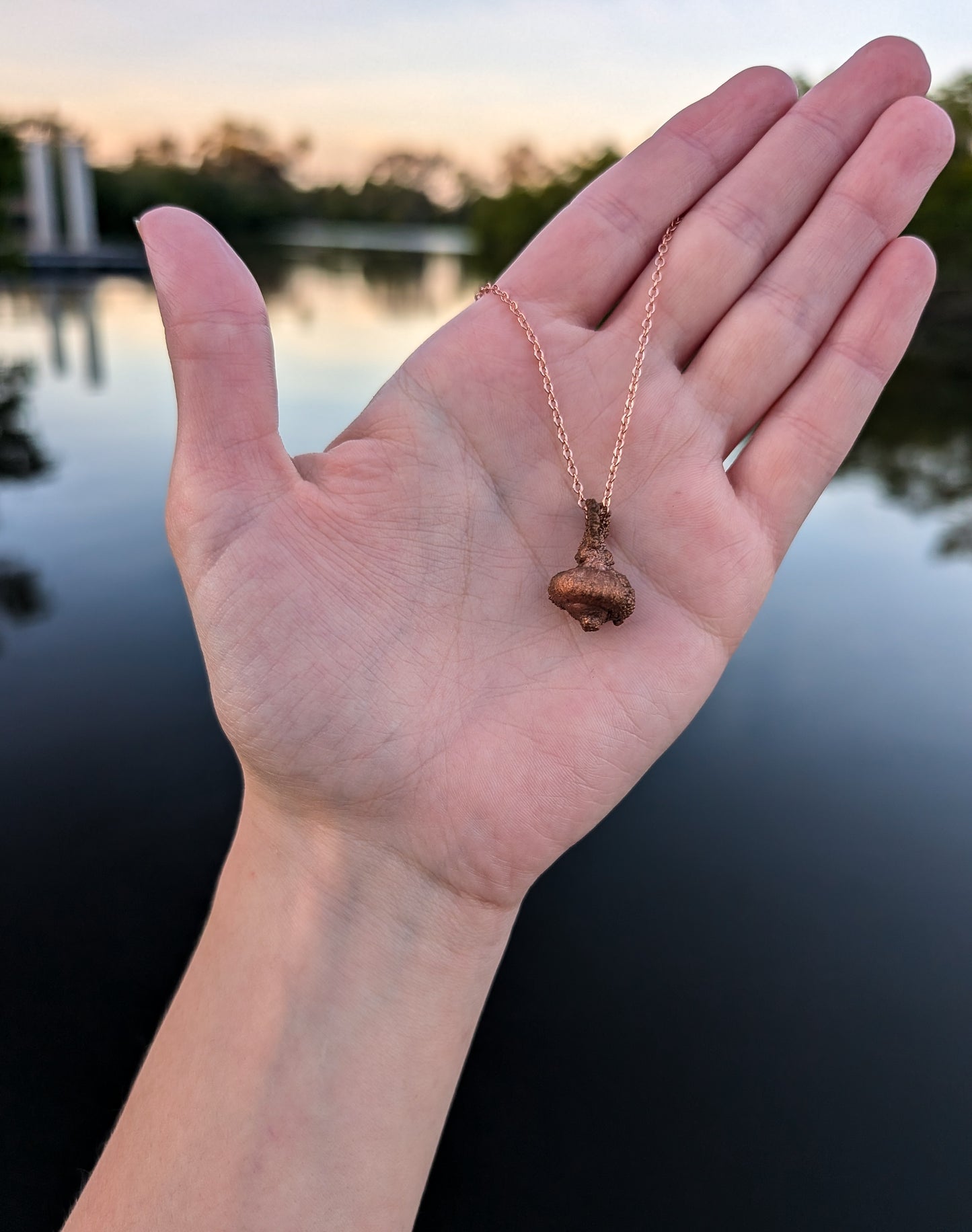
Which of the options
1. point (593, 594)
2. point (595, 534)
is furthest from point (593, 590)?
point (595, 534)

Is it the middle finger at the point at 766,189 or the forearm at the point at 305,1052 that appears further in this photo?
the middle finger at the point at 766,189

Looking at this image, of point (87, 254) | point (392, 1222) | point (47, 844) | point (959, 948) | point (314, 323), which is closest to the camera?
point (392, 1222)

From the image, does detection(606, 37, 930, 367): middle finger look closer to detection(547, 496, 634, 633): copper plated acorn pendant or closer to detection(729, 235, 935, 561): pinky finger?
detection(729, 235, 935, 561): pinky finger

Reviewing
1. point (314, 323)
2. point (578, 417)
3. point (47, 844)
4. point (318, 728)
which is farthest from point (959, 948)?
point (314, 323)

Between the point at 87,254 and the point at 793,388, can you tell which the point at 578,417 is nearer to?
the point at 793,388

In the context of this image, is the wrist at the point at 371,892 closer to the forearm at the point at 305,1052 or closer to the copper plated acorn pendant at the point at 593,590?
the forearm at the point at 305,1052

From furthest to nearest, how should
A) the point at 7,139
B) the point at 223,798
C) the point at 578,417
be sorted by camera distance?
the point at 7,139 → the point at 223,798 → the point at 578,417

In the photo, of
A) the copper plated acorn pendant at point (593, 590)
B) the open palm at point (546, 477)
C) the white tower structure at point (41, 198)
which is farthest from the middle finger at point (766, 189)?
the white tower structure at point (41, 198)
